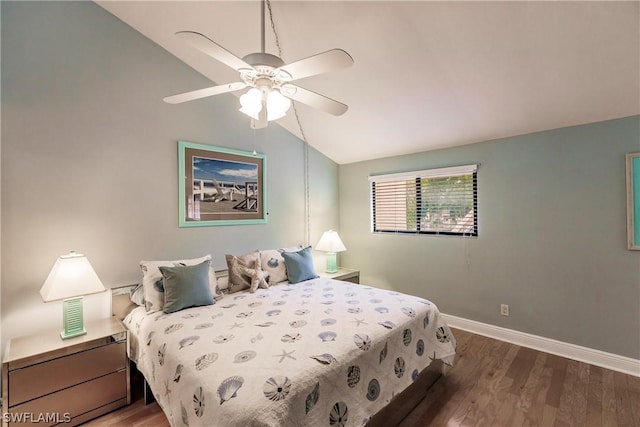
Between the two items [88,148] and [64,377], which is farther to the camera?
[88,148]

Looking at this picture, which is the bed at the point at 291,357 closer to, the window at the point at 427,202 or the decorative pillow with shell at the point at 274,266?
the decorative pillow with shell at the point at 274,266

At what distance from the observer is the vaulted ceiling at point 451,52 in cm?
186

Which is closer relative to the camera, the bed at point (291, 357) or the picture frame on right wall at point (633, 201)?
the bed at point (291, 357)

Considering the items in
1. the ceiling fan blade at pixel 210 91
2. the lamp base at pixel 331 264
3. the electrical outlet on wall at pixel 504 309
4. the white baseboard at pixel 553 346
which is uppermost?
the ceiling fan blade at pixel 210 91

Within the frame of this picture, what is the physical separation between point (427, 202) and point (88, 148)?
3.53 meters

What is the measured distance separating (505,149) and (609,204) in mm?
970

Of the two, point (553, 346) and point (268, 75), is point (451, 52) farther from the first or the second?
point (553, 346)

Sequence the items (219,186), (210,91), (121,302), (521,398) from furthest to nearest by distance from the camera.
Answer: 1. (219,186)
2. (121,302)
3. (521,398)
4. (210,91)

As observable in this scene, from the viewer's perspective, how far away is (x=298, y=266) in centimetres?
310

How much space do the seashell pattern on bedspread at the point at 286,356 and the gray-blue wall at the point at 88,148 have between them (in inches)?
27.8

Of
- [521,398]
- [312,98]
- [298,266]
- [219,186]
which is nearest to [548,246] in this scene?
[521,398]

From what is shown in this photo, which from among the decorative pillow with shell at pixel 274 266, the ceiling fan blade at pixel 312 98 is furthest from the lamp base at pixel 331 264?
the ceiling fan blade at pixel 312 98

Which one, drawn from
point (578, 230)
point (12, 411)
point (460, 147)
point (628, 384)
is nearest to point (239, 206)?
point (12, 411)

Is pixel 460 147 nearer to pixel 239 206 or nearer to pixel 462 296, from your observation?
pixel 462 296
